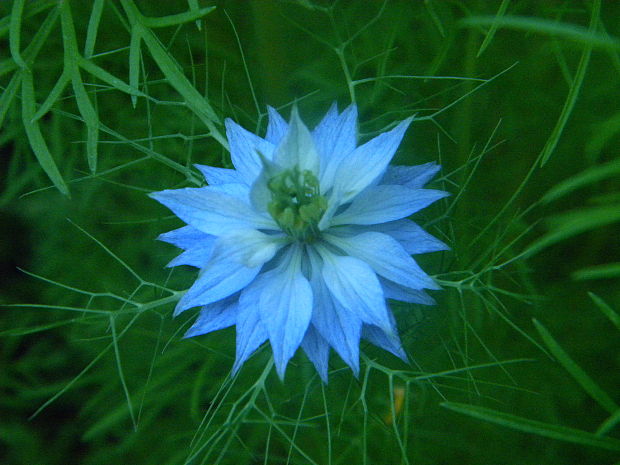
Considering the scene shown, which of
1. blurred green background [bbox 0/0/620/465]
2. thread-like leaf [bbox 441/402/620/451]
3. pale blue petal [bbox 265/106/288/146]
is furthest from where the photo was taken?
blurred green background [bbox 0/0/620/465]

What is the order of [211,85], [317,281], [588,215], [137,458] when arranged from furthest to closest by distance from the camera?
1. [137,458]
2. [211,85]
3. [317,281]
4. [588,215]

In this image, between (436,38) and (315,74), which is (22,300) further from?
(436,38)

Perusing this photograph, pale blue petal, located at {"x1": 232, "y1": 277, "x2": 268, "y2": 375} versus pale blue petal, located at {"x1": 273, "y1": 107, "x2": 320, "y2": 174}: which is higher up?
pale blue petal, located at {"x1": 273, "y1": 107, "x2": 320, "y2": 174}

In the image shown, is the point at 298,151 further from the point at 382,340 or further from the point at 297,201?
the point at 382,340

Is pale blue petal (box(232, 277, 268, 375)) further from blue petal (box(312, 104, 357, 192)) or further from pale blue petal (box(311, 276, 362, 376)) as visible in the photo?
blue petal (box(312, 104, 357, 192))

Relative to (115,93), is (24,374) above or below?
below

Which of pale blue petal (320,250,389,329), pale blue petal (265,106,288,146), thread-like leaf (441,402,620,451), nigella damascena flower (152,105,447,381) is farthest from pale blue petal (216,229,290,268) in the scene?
thread-like leaf (441,402,620,451)

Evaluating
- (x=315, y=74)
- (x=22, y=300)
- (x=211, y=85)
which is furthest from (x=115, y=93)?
(x=22, y=300)
